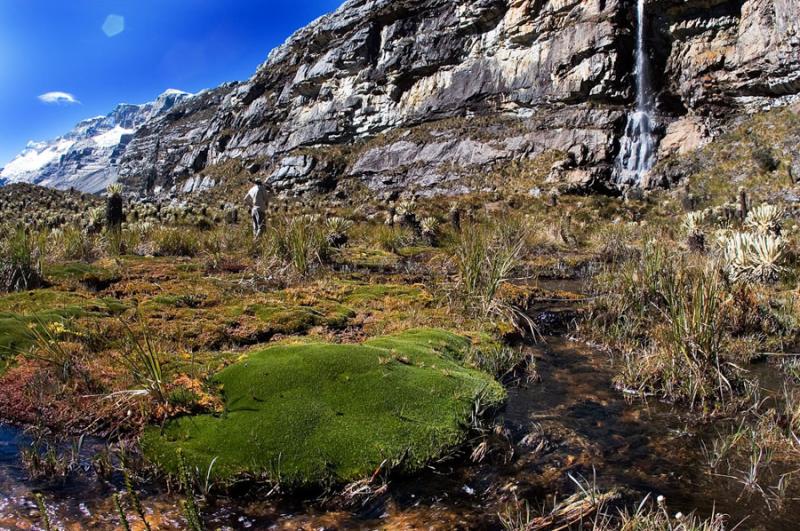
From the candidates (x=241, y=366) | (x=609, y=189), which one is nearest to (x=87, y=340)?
(x=241, y=366)

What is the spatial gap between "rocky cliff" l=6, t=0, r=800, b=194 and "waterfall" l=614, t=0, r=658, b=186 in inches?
24.0

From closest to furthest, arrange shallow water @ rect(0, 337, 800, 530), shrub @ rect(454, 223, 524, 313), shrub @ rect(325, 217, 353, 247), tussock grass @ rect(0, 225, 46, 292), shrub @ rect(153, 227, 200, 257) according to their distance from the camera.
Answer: shallow water @ rect(0, 337, 800, 530) < shrub @ rect(454, 223, 524, 313) < tussock grass @ rect(0, 225, 46, 292) < shrub @ rect(153, 227, 200, 257) < shrub @ rect(325, 217, 353, 247)

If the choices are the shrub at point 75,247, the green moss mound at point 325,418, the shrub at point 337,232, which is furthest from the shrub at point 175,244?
the green moss mound at point 325,418

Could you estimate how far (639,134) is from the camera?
120 feet

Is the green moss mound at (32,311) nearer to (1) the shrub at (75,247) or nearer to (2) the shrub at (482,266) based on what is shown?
(1) the shrub at (75,247)

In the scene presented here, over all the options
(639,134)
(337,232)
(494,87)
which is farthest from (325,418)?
(494,87)

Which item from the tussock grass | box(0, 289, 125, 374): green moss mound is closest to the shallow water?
box(0, 289, 125, 374): green moss mound

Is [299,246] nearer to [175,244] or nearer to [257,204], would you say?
[175,244]

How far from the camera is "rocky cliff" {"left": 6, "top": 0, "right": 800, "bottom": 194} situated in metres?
34.4

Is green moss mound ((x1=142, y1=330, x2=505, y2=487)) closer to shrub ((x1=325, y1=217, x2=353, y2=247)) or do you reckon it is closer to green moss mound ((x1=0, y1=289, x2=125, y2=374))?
green moss mound ((x1=0, y1=289, x2=125, y2=374))

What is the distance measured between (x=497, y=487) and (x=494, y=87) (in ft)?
153

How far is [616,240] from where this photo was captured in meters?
15.4

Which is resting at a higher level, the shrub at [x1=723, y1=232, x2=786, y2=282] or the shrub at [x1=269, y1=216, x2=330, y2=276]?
the shrub at [x1=269, y1=216, x2=330, y2=276]

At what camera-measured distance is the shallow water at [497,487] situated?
3.06 meters
